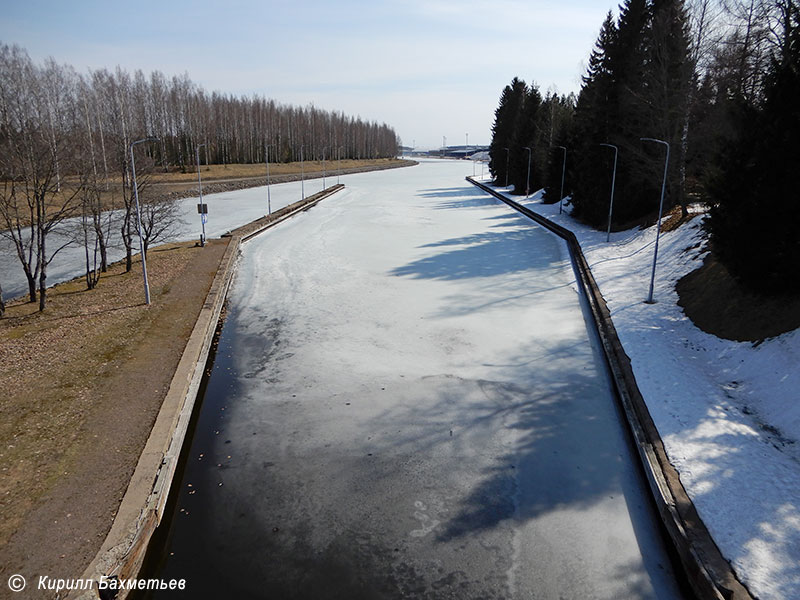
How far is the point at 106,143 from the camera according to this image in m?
36.7

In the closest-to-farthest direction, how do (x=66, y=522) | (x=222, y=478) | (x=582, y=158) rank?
(x=66, y=522)
(x=222, y=478)
(x=582, y=158)

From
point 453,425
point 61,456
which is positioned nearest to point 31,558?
point 61,456

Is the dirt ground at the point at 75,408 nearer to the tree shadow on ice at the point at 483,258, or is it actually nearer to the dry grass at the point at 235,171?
the tree shadow on ice at the point at 483,258

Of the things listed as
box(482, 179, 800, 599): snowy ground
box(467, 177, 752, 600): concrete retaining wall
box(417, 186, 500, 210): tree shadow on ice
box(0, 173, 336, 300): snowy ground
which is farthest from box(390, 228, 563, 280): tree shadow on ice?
box(417, 186, 500, 210): tree shadow on ice

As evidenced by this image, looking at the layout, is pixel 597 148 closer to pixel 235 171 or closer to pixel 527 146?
pixel 527 146

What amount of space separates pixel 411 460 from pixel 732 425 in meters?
6.12

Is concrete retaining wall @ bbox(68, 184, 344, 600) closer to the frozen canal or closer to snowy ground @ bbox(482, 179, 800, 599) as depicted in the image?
the frozen canal

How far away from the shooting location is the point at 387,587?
6.59m

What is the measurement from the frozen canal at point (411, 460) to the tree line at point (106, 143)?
8.23 metres

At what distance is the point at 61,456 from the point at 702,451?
1093 centimetres

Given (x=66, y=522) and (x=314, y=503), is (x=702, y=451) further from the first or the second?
(x=66, y=522)

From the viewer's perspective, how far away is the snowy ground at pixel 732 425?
6.77m

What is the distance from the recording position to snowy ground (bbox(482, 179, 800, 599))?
267 inches

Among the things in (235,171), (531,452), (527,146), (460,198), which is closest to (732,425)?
(531,452)
